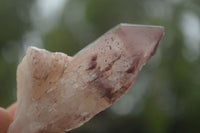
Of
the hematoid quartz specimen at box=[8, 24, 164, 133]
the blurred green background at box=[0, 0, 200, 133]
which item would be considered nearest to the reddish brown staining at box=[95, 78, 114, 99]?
the hematoid quartz specimen at box=[8, 24, 164, 133]

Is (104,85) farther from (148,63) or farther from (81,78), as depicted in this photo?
(148,63)

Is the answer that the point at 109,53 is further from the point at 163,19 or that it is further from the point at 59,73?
the point at 163,19

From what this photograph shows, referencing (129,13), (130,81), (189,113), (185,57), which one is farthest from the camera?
(129,13)

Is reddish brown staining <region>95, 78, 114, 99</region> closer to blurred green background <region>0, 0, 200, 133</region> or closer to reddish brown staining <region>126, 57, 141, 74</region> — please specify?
reddish brown staining <region>126, 57, 141, 74</region>

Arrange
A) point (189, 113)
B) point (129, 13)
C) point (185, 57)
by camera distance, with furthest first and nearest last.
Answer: point (129, 13)
point (185, 57)
point (189, 113)

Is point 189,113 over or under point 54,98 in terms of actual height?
under

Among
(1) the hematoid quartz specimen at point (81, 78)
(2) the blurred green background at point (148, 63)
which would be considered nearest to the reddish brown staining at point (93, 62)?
(1) the hematoid quartz specimen at point (81, 78)

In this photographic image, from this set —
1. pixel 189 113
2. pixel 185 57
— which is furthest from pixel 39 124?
pixel 185 57
